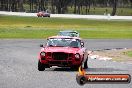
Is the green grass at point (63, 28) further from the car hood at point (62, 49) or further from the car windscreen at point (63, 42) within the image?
the car hood at point (62, 49)

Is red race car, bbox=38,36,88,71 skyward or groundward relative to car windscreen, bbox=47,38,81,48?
groundward

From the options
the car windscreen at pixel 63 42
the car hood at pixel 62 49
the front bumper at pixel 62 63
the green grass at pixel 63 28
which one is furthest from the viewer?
the green grass at pixel 63 28

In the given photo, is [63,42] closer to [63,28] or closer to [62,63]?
[62,63]

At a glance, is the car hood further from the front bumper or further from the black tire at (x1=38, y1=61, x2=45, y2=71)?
the black tire at (x1=38, y1=61, x2=45, y2=71)

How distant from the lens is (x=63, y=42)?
19500mm

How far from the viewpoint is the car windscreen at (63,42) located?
19234mm

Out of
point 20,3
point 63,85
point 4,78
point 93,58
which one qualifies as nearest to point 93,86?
point 63,85

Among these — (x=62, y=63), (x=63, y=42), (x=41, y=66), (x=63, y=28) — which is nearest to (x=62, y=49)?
(x=62, y=63)

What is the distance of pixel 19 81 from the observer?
14.3 meters

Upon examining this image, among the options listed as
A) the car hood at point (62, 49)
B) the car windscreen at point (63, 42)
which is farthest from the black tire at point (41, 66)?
the car windscreen at point (63, 42)

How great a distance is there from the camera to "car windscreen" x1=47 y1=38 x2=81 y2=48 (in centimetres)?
1923

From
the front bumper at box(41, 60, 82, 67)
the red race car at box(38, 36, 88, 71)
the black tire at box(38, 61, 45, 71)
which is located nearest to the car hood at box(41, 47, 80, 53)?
the red race car at box(38, 36, 88, 71)

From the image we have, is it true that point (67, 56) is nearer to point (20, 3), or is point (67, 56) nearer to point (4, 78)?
point (4, 78)

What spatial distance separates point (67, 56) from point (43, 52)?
34.8 inches
